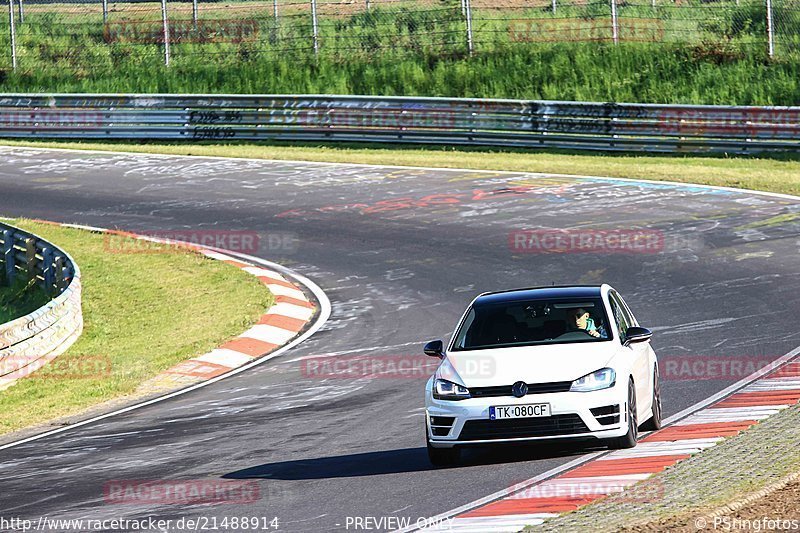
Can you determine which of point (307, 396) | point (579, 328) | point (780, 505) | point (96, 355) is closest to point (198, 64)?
point (96, 355)

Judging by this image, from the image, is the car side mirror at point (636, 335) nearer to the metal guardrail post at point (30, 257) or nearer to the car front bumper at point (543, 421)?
the car front bumper at point (543, 421)

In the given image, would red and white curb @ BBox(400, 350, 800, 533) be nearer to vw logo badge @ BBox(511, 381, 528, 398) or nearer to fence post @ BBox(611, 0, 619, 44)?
vw logo badge @ BBox(511, 381, 528, 398)

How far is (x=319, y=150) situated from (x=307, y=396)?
19.2 m

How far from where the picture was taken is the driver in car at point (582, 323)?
10.8m

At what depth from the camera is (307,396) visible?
1344cm

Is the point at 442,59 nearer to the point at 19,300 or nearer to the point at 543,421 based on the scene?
the point at 19,300

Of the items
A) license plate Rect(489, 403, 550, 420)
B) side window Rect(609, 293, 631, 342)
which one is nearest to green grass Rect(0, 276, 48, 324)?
side window Rect(609, 293, 631, 342)

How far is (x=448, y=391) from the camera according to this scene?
9969 millimetres

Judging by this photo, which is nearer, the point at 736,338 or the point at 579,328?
the point at 579,328

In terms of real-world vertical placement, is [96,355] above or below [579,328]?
below

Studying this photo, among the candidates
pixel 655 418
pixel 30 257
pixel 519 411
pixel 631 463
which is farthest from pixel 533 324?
pixel 30 257

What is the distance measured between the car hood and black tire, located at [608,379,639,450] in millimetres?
293

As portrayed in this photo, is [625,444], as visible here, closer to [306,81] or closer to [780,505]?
[780,505]

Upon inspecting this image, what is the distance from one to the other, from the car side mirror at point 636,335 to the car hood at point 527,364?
150 mm
